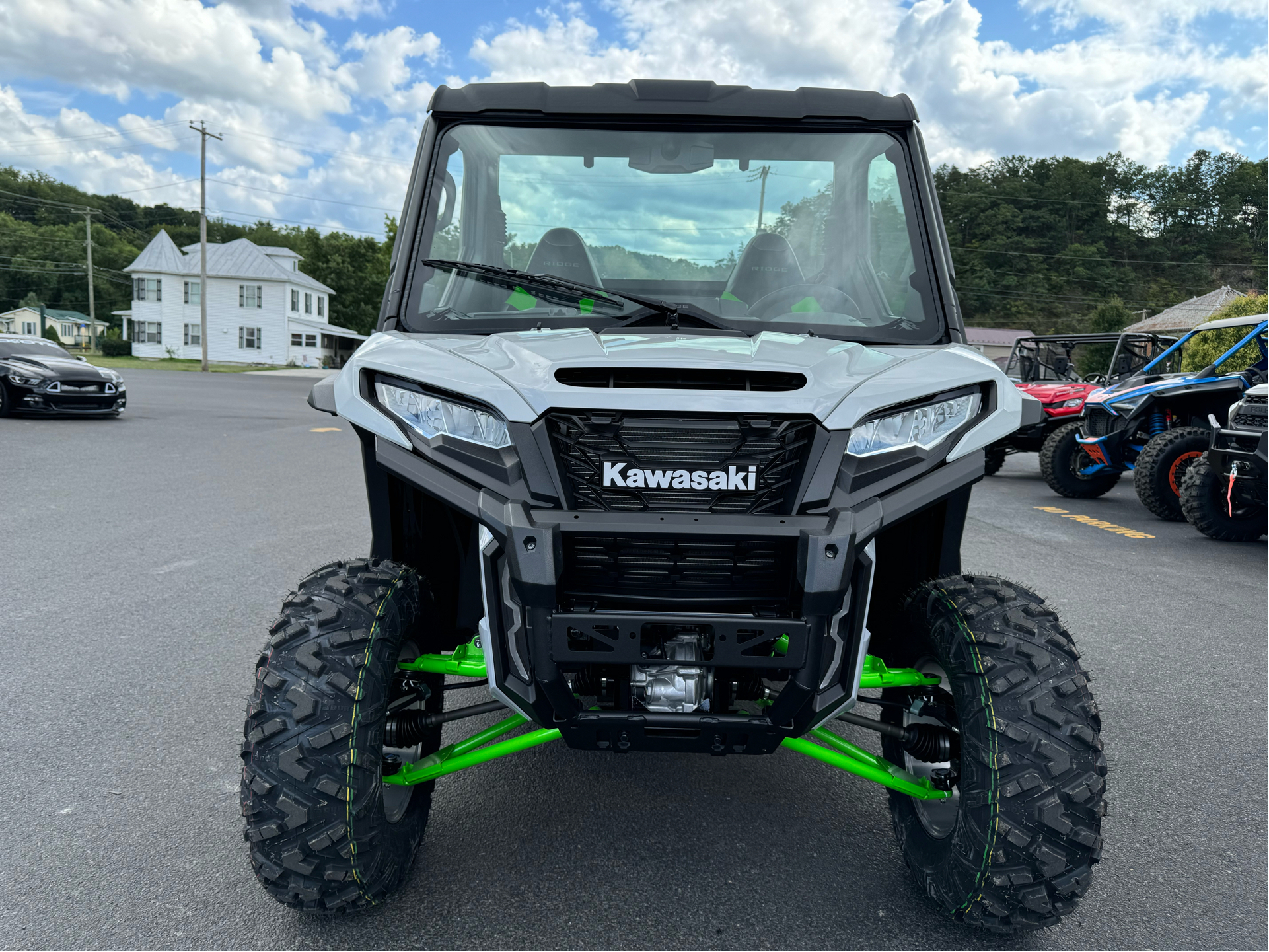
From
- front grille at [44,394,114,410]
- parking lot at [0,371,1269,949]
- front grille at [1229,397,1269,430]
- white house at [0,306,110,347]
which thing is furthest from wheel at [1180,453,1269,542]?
white house at [0,306,110,347]

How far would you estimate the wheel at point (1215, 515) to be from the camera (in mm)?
8469

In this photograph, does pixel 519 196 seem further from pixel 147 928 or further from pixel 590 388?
pixel 147 928

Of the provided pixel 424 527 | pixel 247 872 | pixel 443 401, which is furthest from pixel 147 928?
pixel 443 401

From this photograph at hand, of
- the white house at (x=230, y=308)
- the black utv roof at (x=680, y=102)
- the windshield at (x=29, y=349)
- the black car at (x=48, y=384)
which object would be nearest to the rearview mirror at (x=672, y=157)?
the black utv roof at (x=680, y=102)

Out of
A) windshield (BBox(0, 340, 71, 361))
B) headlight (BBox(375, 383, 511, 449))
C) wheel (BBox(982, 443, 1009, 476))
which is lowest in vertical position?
windshield (BBox(0, 340, 71, 361))

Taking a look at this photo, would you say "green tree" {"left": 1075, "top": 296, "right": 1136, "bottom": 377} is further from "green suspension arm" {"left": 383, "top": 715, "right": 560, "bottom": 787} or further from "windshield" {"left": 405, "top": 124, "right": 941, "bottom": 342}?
"green suspension arm" {"left": 383, "top": 715, "right": 560, "bottom": 787}

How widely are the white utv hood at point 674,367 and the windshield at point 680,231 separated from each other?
0.30m

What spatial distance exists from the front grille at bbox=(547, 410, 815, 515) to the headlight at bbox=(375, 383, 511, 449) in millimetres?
162

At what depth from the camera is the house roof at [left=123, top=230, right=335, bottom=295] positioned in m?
60.3

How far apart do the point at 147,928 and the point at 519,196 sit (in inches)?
94.3

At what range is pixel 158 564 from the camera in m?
6.05

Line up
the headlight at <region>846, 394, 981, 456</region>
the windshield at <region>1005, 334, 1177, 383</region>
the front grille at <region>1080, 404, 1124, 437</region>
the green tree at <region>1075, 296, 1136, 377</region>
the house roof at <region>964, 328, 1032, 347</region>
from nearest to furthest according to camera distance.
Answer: the headlight at <region>846, 394, 981, 456</region>, the front grille at <region>1080, 404, 1124, 437</region>, the windshield at <region>1005, 334, 1177, 383</region>, the green tree at <region>1075, 296, 1136, 377</region>, the house roof at <region>964, 328, 1032, 347</region>

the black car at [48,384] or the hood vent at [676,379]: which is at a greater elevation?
the hood vent at [676,379]

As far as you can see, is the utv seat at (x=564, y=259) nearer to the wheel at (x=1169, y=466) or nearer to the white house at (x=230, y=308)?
the wheel at (x=1169, y=466)
